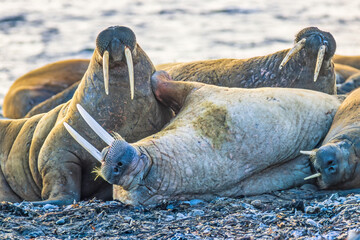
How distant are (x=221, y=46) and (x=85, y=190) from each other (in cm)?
964

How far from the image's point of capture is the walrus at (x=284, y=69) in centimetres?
712

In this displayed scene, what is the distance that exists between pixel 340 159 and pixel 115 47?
193 cm

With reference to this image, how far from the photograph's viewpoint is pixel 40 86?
11922 mm

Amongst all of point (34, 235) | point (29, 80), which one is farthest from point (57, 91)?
point (34, 235)

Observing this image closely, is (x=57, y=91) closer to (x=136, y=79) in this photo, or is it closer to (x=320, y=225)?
(x=136, y=79)

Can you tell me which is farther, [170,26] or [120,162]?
A: [170,26]

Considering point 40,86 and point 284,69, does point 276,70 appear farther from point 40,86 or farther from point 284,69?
point 40,86

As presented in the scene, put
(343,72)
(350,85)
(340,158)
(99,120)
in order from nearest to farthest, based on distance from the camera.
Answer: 1. (340,158)
2. (99,120)
3. (350,85)
4. (343,72)

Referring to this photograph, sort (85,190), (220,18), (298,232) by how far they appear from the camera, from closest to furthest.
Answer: (298,232) → (85,190) → (220,18)

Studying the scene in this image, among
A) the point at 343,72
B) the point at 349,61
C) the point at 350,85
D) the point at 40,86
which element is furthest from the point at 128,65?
the point at 349,61

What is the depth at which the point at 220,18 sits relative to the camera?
1964 cm

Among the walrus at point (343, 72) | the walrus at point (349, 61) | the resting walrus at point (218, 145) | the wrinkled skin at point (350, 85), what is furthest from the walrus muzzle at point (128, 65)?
the walrus at point (349, 61)

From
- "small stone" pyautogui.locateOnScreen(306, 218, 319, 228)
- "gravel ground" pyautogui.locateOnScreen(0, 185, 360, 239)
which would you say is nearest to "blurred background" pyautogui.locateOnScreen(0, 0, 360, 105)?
"gravel ground" pyautogui.locateOnScreen(0, 185, 360, 239)

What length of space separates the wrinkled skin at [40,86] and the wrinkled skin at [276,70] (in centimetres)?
381
